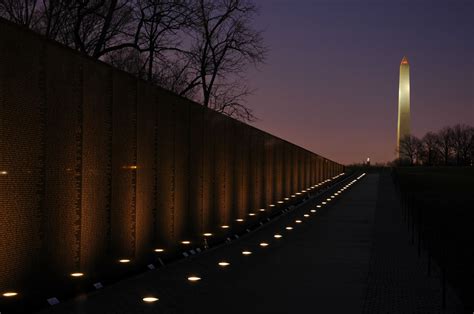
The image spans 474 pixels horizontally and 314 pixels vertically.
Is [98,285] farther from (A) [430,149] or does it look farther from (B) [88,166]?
(A) [430,149]

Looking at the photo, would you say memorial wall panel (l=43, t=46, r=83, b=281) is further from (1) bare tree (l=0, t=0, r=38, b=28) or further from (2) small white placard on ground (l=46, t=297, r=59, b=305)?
(1) bare tree (l=0, t=0, r=38, b=28)

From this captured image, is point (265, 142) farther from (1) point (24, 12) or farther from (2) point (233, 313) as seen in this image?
(2) point (233, 313)

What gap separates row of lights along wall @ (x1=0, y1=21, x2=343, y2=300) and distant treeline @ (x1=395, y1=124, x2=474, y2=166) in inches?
6481

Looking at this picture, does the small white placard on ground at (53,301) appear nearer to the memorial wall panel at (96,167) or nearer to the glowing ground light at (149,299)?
the memorial wall panel at (96,167)

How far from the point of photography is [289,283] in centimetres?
1023

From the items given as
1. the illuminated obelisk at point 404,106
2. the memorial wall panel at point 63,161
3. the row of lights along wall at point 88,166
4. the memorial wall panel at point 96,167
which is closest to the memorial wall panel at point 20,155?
the row of lights along wall at point 88,166

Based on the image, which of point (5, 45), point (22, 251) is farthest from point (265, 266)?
point (5, 45)

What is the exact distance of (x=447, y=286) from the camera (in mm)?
10250

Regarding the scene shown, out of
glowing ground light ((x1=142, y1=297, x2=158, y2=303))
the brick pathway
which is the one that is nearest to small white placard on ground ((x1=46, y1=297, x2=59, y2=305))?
glowing ground light ((x1=142, y1=297, x2=158, y2=303))

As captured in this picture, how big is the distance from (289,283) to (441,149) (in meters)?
180

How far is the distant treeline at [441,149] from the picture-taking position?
175125 mm

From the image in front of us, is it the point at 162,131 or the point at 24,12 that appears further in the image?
the point at 24,12

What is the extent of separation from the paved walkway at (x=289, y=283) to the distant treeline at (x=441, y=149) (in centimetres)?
16291

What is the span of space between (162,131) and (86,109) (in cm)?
325
